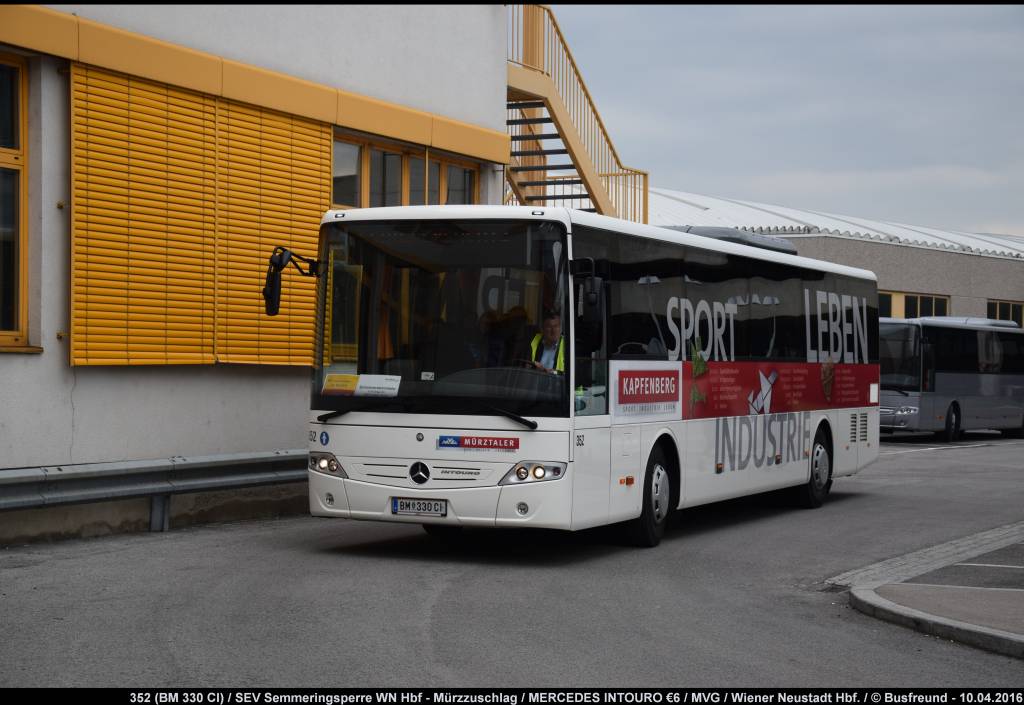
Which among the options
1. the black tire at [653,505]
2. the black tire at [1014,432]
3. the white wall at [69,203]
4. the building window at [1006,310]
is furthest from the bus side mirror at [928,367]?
the building window at [1006,310]

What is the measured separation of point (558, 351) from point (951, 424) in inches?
1003

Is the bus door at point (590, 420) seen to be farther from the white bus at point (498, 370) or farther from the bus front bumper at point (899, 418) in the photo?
the bus front bumper at point (899, 418)

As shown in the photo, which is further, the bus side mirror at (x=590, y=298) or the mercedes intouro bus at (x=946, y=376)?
the mercedes intouro bus at (x=946, y=376)

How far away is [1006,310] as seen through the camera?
59.5 metres

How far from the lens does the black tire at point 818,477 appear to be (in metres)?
17.5

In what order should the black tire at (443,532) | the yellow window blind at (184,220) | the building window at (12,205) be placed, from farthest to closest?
the yellow window blind at (184,220) → the black tire at (443,532) → the building window at (12,205)

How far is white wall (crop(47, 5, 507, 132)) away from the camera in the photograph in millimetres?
15047

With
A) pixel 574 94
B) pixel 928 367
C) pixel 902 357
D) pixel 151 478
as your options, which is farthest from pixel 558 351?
pixel 928 367

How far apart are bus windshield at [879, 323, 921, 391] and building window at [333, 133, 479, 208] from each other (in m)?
17.0

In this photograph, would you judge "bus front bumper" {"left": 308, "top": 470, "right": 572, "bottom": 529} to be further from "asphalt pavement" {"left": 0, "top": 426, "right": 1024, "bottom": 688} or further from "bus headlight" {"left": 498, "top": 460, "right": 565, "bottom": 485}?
"asphalt pavement" {"left": 0, "top": 426, "right": 1024, "bottom": 688}

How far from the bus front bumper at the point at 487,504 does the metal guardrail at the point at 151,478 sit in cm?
262

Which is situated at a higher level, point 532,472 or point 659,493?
point 532,472

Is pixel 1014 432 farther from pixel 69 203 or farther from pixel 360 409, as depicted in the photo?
pixel 69 203
